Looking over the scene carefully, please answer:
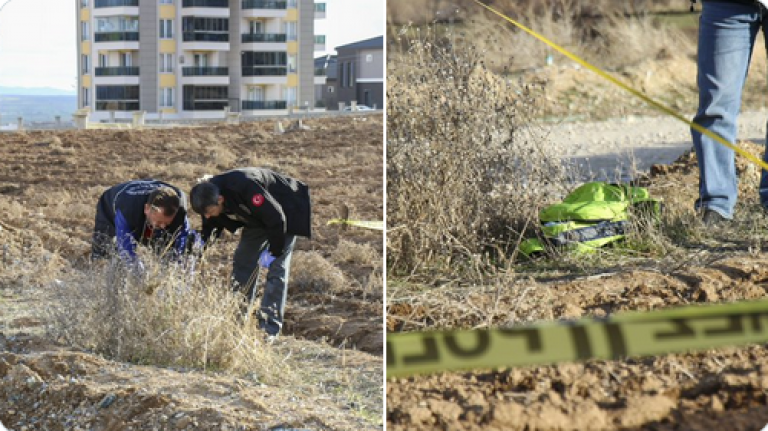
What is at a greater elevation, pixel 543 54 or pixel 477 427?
pixel 543 54

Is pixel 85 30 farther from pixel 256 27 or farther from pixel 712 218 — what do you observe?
pixel 712 218

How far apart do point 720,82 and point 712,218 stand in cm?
72

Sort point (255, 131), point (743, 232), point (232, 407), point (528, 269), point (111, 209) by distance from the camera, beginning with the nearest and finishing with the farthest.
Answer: point (232, 407), point (528, 269), point (743, 232), point (111, 209), point (255, 131)

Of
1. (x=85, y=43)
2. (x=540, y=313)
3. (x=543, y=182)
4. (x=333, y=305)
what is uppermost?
(x=85, y=43)

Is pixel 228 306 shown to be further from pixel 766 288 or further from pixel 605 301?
pixel 766 288

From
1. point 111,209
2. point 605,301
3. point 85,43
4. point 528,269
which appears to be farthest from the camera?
point 85,43

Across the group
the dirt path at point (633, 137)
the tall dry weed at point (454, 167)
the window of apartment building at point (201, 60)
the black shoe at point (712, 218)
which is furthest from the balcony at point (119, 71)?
the black shoe at point (712, 218)

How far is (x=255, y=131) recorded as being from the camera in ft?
55.4

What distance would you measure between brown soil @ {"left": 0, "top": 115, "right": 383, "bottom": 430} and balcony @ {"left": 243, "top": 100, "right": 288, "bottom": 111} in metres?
1.32

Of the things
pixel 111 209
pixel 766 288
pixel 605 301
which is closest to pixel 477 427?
pixel 605 301

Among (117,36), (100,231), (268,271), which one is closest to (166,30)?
(117,36)

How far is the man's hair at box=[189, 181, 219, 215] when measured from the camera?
4.95 metres

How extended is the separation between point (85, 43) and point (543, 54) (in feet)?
25.5

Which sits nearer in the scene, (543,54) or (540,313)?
(540,313)
